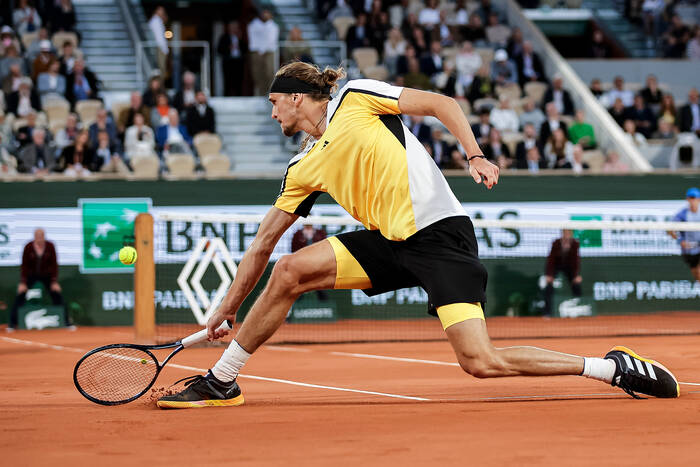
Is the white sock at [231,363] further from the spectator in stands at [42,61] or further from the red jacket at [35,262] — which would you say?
the spectator in stands at [42,61]

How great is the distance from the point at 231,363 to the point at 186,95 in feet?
37.8

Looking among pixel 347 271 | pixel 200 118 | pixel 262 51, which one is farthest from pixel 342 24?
pixel 347 271

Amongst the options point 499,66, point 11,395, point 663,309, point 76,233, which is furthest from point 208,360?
point 499,66

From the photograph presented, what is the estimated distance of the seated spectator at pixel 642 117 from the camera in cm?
1873

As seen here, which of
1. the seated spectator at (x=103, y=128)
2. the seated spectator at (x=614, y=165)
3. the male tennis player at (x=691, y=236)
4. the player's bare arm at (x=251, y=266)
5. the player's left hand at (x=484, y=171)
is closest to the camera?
the player's left hand at (x=484, y=171)

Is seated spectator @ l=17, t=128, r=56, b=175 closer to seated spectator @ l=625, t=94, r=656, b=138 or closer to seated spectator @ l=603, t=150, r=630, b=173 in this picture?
seated spectator @ l=603, t=150, r=630, b=173

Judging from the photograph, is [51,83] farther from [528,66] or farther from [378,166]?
[378,166]

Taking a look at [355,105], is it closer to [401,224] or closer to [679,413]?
[401,224]

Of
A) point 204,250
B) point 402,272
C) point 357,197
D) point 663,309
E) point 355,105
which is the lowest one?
point 663,309

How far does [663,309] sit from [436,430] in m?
10.2

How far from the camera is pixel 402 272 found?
6.05 meters

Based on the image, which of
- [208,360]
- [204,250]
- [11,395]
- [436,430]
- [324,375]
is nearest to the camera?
[436,430]

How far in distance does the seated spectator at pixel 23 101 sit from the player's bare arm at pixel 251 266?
35.2 feet

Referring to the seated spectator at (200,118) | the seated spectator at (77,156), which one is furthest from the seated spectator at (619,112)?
the seated spectator at (77,156)
